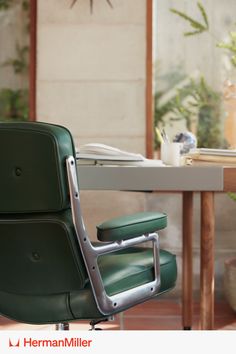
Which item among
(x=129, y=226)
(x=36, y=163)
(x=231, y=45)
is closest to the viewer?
(x=36, y=163)

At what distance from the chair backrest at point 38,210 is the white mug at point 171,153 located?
2.59 ft

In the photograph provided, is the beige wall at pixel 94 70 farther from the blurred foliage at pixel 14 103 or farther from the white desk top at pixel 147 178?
the white desk top at pixel 147 178

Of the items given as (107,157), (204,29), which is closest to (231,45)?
(204,29)

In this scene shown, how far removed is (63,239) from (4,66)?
7.07 feet

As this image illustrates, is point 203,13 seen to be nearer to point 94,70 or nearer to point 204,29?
point 204,29

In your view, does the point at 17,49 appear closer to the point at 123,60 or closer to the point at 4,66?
the point at 4,66

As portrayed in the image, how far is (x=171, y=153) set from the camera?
8.07 feet

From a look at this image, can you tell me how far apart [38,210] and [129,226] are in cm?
27

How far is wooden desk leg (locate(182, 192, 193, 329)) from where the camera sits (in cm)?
290
